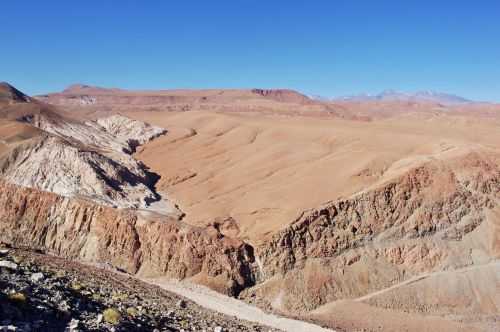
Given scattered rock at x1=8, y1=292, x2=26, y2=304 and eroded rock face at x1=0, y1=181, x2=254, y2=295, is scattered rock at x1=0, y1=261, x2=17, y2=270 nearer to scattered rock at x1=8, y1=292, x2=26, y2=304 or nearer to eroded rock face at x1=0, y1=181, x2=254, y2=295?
scattered rock at x1=8, y1=292, x2=26, y2=304

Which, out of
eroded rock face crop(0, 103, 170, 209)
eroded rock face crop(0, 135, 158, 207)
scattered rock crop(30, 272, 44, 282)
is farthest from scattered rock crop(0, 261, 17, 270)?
eroded rock face crop(0, 135, 158, 207)

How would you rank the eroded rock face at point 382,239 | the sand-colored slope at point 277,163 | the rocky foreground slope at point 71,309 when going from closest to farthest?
the rocky foreground slope at point 71,309, the eroded rock face at point 382,239, the sand-colored slope at point 277,163

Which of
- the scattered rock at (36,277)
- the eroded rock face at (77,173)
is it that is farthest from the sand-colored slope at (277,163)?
the scattered rock at (36,277)

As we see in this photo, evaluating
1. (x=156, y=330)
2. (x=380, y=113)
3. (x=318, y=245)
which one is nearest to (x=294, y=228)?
(x=318, y=245)

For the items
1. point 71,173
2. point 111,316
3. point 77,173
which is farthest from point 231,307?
point 71,173

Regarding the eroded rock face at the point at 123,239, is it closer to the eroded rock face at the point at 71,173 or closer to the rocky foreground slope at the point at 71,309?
the eroded rock face at the point at 71,173

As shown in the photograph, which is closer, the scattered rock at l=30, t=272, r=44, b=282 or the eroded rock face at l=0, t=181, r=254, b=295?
the scattered rock at l=30, t=272, r=44, b=282
